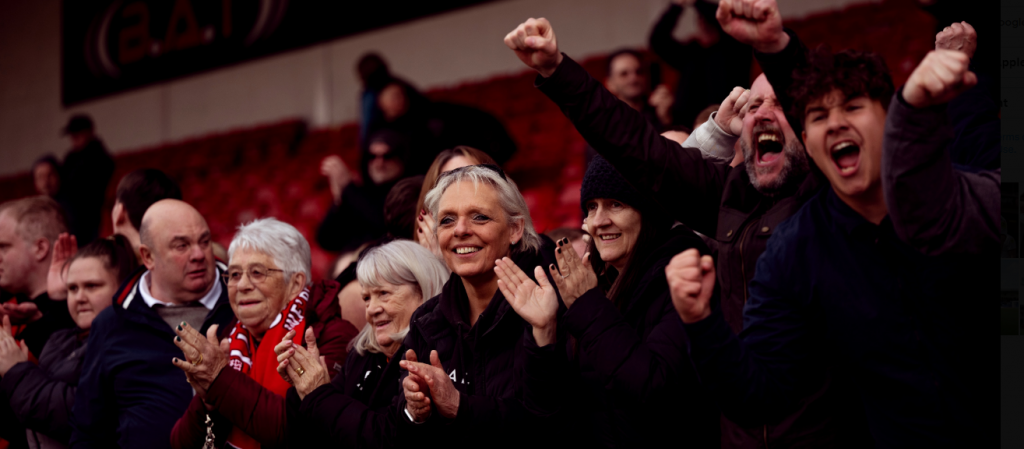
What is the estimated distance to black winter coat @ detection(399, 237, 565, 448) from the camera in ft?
6.98

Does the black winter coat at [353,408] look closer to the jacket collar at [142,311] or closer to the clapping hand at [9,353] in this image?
the jacket collar at [142,311]

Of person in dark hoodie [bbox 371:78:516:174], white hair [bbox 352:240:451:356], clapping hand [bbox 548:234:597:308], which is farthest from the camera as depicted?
person in dark hoodie [bbox 371:78:516:174]

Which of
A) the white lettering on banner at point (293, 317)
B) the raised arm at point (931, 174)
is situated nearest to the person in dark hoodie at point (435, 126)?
the white lettering on banner at point (293, 317)

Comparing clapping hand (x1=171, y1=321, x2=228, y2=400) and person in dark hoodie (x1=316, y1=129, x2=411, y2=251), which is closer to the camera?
clapping hand (x1=171, y1=321, x2=228, y2=400)

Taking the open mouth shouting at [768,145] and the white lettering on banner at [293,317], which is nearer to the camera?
the open mouth shouting at [768,145]

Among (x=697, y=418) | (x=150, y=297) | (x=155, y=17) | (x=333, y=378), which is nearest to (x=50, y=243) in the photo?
(x=150, y=297)

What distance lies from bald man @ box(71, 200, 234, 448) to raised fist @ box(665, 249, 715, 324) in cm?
198

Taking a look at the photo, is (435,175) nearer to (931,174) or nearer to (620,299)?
(620,299)

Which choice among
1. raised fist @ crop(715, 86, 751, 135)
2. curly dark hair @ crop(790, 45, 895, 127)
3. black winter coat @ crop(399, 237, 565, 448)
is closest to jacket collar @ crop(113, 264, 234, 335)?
black winter coat @ crop(399, 237, 565, 448)

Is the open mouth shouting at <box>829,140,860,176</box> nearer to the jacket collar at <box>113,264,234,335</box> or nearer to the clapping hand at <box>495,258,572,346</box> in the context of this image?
the clapping hand at <box>495,258,572,346</box>

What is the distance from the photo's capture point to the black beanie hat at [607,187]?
2.27 m

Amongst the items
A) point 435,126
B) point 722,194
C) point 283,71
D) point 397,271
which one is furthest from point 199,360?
point 283,71

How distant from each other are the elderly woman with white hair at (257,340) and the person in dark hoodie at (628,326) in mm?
933

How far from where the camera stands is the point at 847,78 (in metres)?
1.56
